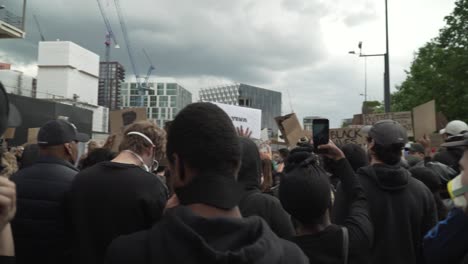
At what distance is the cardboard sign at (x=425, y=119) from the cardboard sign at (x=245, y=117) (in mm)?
3433

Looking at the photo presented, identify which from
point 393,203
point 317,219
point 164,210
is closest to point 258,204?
point 317,219

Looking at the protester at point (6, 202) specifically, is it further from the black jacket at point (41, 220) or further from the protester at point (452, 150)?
the protester at point (452, 150)

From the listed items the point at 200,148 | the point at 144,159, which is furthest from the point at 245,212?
the point at 200,148

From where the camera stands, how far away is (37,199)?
3316mm

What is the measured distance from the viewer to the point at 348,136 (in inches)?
342

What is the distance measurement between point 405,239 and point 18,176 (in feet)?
9.78

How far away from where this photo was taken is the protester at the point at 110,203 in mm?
2955

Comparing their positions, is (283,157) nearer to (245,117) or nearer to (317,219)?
(245,117)

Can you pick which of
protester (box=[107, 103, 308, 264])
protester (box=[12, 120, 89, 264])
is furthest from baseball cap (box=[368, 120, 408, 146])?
protester (box=[12, 120, 89, 264])

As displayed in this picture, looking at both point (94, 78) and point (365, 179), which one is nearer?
point (365, 179)

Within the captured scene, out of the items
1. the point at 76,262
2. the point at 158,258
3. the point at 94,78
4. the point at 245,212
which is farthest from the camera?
the point at 94,78

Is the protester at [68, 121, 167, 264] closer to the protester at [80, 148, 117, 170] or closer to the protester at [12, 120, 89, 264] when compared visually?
the protester at [12, 120, 89, 264]

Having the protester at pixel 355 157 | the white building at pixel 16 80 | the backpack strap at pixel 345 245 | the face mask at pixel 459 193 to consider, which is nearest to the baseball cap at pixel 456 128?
the protester at pixel 355 157

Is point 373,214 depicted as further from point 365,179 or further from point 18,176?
point 18,176
